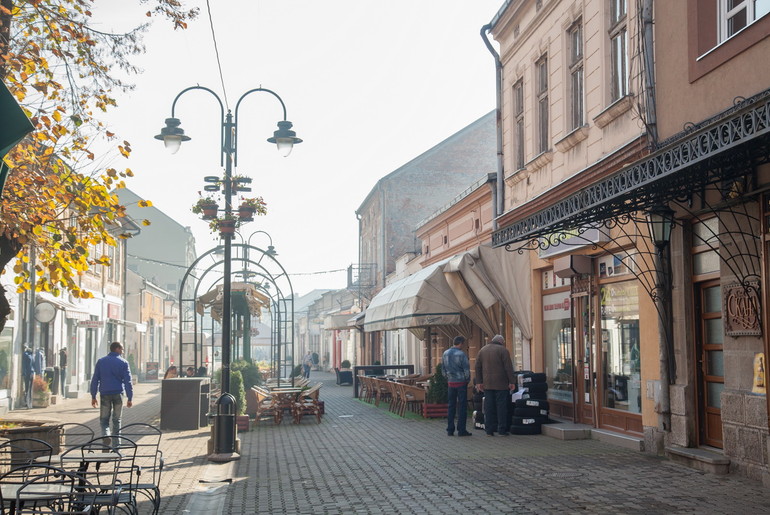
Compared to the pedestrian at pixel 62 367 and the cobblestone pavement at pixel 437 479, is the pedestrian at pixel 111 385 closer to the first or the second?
the cobblestone pavement at pixel 437 479

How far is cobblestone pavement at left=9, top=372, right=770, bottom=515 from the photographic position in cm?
837

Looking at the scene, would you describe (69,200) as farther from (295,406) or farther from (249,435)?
(295,406)

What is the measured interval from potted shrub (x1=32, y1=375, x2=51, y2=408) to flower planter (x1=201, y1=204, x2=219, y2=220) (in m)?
12.4

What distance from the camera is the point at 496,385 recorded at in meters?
14.7

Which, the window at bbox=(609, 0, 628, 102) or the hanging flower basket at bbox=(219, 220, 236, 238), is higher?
the window at bbox=(609, 0, 628, 102)

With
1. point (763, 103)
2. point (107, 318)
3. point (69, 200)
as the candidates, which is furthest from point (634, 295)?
point (107, 318)

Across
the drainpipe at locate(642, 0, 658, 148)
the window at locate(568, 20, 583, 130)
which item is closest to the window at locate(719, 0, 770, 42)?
the drainpipe at locate(642, 0, 658, 148)

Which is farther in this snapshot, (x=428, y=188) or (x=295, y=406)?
Result: (x=428, y=188)

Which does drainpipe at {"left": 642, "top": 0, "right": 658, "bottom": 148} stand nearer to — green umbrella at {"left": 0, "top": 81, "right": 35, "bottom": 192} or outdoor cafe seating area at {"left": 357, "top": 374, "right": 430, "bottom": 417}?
outdoor cafe seating area at {"left": 357, "top": 374, "right": 430, "bottom": 417}

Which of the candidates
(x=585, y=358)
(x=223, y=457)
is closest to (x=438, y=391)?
(x=585, y=358)

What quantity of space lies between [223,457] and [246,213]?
4402 millimetres

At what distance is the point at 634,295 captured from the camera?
516 inches

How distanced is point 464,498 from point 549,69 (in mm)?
10101

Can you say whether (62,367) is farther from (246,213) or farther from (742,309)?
(742,309)
